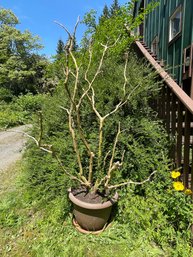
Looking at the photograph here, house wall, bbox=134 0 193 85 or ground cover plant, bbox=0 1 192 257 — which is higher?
house wall, bbox=134 0 193 85

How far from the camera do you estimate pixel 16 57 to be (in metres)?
14.9

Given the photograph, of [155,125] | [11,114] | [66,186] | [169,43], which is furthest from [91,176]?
[11,114]

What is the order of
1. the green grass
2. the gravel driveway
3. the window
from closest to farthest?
the green grass < the gravel driveway < the window

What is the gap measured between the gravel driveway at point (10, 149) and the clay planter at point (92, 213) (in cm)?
159

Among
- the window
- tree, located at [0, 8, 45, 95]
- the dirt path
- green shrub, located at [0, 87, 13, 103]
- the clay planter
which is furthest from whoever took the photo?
tree, located at [0, 8, 45, 95]

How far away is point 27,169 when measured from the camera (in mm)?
2873

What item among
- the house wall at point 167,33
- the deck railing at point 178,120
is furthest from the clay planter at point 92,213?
the house wall at point 167,33

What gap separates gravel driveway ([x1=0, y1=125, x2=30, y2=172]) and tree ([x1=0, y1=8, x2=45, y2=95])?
798cm

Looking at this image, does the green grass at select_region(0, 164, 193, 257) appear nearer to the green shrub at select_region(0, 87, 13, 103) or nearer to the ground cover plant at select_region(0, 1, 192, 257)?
the ground cover plant at select_region(0, 1, 192, 257)

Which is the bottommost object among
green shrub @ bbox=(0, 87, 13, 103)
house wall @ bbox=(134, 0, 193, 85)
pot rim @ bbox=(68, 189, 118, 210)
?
pot rim @ bbox=(68, 189, 118, 210)

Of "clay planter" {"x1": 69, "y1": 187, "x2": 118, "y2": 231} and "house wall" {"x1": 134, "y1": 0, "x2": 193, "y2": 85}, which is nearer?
"clay planter" {"x1": 69, "y1": 187, "x2": 118, "y2": 231}

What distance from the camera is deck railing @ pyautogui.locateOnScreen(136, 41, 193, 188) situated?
194cm

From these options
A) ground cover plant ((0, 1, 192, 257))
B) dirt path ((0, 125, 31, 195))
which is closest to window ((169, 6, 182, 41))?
ground cover plant ((0, 1, 192, 257))

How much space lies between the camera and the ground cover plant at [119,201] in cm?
190
